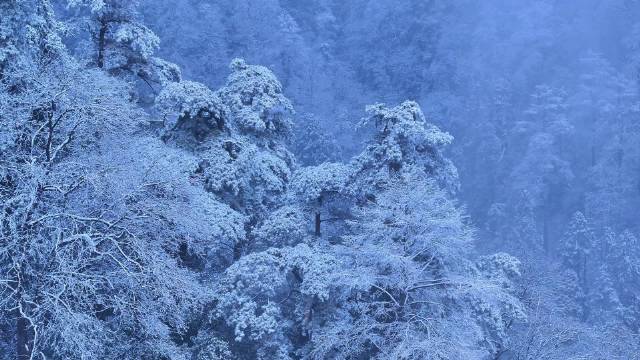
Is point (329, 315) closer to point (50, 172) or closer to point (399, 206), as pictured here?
point (399, 206)

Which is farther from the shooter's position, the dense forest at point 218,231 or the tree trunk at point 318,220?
the tree trunk at point 318,220

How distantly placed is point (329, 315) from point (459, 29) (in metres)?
48.4


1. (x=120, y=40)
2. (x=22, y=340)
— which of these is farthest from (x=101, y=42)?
(x=22, y=340)

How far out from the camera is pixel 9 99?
26.8 feet

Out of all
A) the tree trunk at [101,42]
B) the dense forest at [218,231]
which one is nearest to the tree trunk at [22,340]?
the dense forest at [218,231]

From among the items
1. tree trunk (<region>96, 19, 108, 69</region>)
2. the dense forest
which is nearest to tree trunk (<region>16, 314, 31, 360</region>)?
the dense forest

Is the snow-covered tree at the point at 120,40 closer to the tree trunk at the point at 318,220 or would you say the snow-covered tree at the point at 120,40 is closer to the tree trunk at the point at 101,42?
the tree trunk at the point at 101,42

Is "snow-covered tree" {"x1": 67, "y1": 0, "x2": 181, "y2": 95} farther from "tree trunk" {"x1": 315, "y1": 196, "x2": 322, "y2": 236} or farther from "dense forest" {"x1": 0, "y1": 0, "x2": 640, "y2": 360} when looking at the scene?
"tree trunk" {"x1": 315, "y1": 196, "x2": 322, "y2": 236}

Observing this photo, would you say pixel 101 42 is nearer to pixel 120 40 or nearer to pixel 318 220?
pixel 120 40

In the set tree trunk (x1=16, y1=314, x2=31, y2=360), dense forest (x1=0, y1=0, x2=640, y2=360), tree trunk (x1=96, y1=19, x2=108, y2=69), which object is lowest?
tree trunk (x1=16, y1=314, x2=31, y2=360)

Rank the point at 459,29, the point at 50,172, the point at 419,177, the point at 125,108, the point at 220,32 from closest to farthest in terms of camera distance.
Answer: the point at 50,172 → the point at 125,108 → the point at 419,177 → the point at 220,32 → the point at 459,29

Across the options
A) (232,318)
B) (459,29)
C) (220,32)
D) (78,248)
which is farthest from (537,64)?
(78,248)

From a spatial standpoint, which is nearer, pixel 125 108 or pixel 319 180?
pixel 125 108

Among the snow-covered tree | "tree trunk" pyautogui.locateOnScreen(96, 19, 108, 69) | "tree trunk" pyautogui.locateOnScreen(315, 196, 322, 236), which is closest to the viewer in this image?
the snow-covered tree
